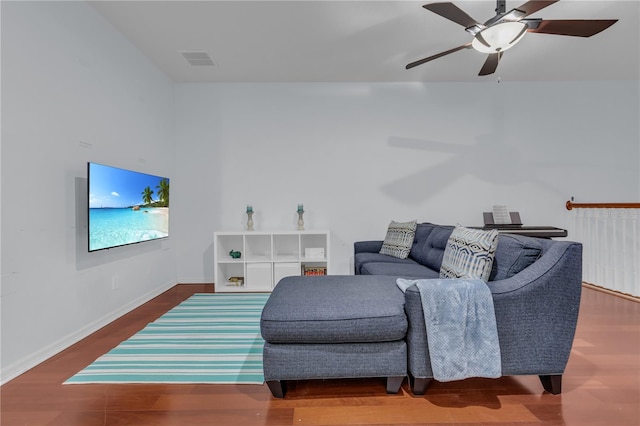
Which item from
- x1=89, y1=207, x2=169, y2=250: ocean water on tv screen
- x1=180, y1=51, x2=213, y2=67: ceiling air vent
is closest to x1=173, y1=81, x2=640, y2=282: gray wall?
x1=180, y1=51, x2=213, y2=67: ceiling air vent

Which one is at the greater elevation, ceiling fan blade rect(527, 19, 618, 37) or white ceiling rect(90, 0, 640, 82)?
white ceiling rect(90, 0, 640, 82)

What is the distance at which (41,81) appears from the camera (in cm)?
228

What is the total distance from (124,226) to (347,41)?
2740 millimetres

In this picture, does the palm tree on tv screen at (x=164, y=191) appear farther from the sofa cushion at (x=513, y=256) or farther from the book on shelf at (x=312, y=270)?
the sofa cushion at (x=513, y=256)

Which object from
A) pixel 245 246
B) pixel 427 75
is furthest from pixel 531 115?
pixel 245 246

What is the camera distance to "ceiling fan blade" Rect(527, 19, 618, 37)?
2127 millimetres

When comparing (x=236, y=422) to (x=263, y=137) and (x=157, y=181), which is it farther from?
(x=263, y=137)

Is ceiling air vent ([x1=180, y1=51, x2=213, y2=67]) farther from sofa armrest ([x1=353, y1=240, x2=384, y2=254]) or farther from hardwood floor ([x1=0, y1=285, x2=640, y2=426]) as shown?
hardwood floor ([x1=0, y1=285, x2=640, y2=426])

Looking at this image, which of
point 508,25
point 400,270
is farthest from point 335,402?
point 508,25

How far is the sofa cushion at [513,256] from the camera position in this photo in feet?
6.10

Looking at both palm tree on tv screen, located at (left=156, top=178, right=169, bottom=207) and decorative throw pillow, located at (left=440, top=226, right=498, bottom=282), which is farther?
palm tree on tv screen, located at (left=156, top=178, right=169, bottom=207)

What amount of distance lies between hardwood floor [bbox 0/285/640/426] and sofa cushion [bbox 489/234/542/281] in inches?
24.0

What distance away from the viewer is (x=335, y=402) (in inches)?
67.4

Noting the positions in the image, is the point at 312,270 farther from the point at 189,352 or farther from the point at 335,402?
the point at 335,402
